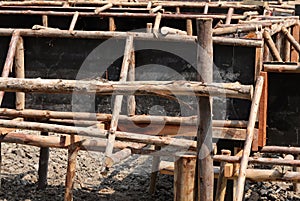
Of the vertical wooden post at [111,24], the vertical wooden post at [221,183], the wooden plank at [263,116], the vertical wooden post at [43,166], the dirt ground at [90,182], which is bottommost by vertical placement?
the dirt ground at [90,182]

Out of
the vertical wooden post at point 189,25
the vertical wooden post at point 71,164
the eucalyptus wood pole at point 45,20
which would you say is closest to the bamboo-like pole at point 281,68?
the vertical wooden post at point 189,25

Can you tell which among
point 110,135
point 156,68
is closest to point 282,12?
point 156,68

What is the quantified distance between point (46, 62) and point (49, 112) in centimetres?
63

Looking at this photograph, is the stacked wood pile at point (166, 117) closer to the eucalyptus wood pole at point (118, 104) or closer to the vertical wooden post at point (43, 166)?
the eucalyptus wood pole at point (118, 104)

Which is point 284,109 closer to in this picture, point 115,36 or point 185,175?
point 185,175

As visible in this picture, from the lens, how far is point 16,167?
10062mm

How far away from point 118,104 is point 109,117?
309 mm

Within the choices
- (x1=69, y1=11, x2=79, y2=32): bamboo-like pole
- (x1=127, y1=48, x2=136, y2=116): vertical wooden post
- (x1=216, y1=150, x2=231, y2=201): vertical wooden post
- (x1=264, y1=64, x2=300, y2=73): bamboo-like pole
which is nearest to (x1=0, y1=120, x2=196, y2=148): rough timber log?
(x1=216, y1=150, x2=231, y2=201): vertical wooden post

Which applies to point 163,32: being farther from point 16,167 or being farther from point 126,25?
point 16,167

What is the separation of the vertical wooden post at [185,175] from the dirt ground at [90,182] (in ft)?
10.4

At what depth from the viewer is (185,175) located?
589 cm

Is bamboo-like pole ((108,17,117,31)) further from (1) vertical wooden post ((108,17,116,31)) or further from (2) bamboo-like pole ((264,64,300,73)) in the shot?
(2) bamboo-like pole ((264,64,300,73))

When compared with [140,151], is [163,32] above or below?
above

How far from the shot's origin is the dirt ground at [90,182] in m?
9.09
